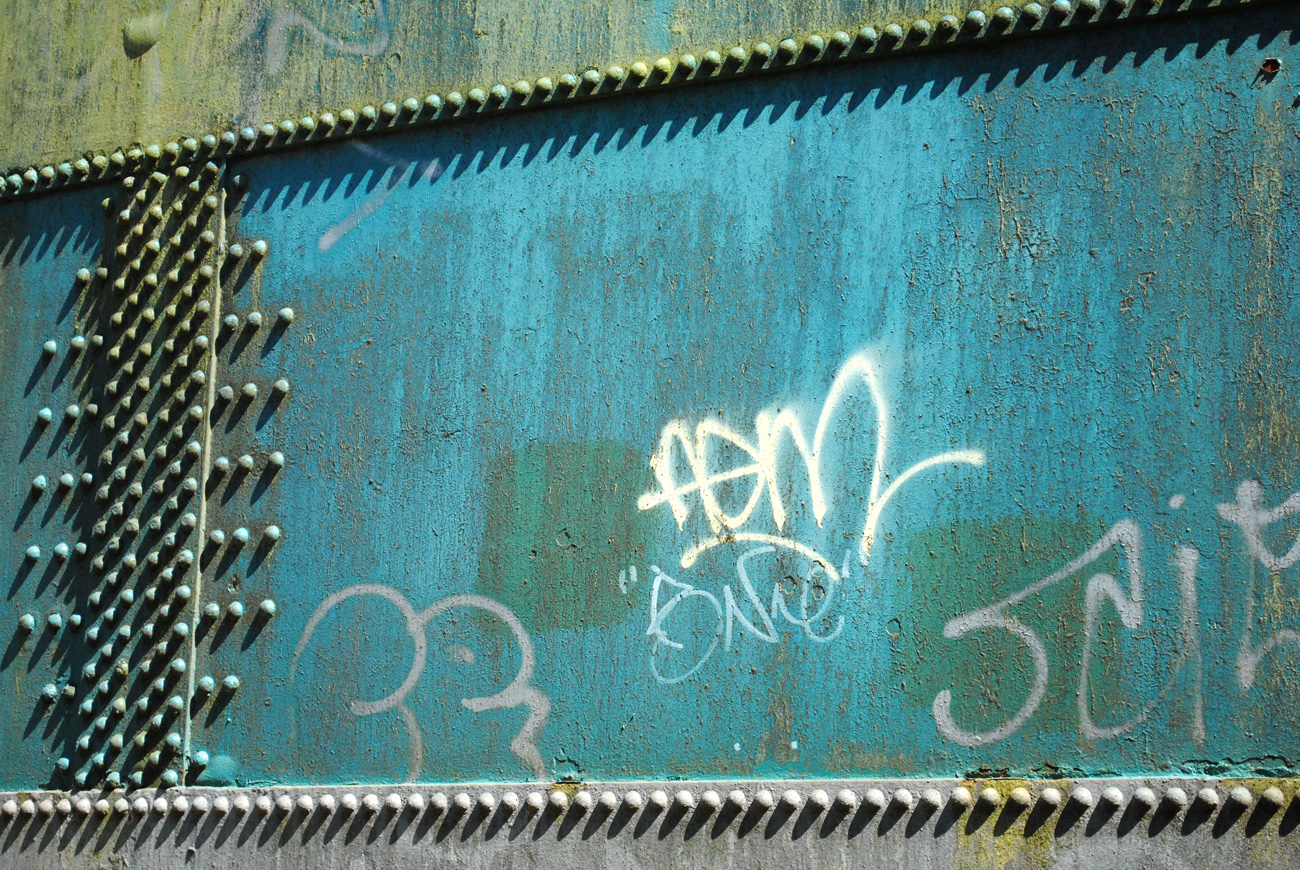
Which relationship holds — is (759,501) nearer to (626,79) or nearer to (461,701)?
(461,701)

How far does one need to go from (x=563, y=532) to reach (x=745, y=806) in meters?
0.82

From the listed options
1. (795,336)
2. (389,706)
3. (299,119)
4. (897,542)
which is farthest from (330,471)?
(897,542)

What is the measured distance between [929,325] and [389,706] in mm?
1689

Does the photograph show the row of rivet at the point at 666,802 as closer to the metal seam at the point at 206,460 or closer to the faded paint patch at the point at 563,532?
the metal seam at the point at 206,460

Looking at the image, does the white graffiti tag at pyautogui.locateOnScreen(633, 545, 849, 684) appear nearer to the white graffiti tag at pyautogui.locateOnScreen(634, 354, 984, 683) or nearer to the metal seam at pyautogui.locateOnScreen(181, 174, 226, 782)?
the white graffiti tag at pyautogui.locateOnScreen(634, 354, 984, 683)

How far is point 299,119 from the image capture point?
12.6 feet

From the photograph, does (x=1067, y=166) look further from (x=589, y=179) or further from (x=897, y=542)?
(x=589, y=179)

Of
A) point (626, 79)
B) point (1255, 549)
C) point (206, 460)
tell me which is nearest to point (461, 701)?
point (206, 460)

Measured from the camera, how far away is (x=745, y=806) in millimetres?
3023

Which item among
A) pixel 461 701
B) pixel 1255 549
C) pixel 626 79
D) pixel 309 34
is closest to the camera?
pixel 1255 549

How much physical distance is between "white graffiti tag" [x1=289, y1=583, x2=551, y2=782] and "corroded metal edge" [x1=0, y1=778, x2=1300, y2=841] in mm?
102

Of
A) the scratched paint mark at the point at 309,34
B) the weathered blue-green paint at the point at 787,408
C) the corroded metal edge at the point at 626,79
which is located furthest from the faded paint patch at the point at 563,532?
the scratched paint mark at the point at 309,34

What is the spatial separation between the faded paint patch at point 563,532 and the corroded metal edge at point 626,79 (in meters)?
0.99

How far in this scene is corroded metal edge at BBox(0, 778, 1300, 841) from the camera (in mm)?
2723
